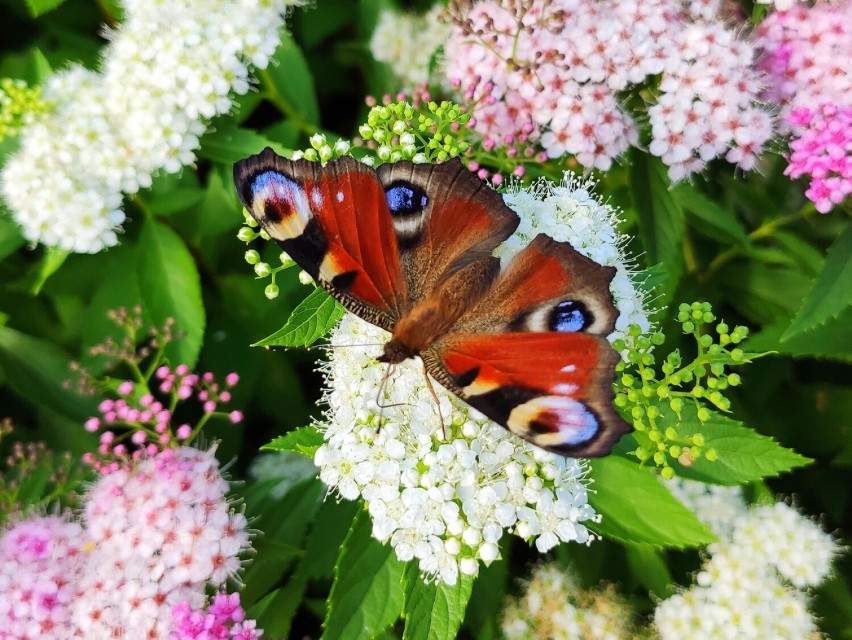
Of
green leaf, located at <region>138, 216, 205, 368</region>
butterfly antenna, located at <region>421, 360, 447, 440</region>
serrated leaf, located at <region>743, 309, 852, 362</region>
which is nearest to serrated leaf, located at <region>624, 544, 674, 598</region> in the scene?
serrated leaf, located at <region>743, 309, 852, 362</region>

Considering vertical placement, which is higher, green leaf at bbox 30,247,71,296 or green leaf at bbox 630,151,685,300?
green leaf at bbox 630,151,685,300

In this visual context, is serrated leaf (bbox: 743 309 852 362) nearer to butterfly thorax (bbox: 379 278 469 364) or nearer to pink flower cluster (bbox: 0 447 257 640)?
butterfly thorax (bbox: 379 278 469 364)

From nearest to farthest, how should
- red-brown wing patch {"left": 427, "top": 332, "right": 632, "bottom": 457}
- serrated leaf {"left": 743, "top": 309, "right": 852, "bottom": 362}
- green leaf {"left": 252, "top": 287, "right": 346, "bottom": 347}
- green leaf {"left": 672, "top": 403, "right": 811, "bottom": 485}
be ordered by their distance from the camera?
1. red-brown wing patch {"left": 427, "top": 332, "right": 632, "bottom": 457}
2. green leaf {"left": 252, "top": 287, "right": 346, "bottom": 347}
3. green leaf {"left": 672, "top": 403, "right": 811, "bottom": 485}
4. serrated leaf {"left": 743, "top": 309, "right": 852, "bottom": 362}

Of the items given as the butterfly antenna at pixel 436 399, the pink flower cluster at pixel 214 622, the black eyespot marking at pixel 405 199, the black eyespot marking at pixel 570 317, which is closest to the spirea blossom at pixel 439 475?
the butterfly antenna at pixel 436 399

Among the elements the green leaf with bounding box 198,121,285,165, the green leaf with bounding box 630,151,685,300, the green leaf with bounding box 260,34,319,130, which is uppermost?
the green leaf with bounding box 260,34,319,130

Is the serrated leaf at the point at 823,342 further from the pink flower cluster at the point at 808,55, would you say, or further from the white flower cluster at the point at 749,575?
the pink flower cluster at the point at 808,55

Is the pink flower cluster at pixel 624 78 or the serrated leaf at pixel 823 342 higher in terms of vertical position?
the pink flower cluster at pixel 624 78

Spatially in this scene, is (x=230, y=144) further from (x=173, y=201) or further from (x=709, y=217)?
(x=709, y=217)
